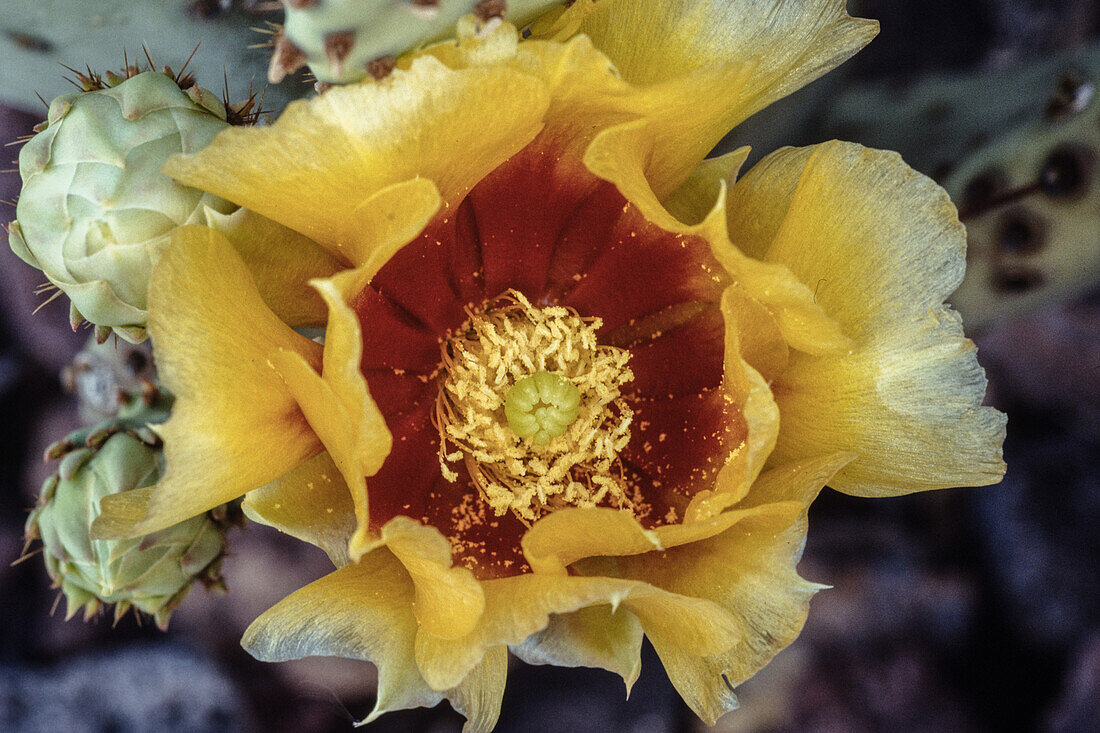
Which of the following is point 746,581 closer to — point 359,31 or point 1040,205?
point 359,31

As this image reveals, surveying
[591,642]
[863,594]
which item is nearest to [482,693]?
[591,642]

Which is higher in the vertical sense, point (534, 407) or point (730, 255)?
point (730, 255)

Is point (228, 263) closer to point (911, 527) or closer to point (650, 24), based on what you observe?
point (650, 24)

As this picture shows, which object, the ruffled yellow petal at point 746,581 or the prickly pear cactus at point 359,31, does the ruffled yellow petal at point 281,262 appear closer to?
the prickly pear cactus at point 359,31

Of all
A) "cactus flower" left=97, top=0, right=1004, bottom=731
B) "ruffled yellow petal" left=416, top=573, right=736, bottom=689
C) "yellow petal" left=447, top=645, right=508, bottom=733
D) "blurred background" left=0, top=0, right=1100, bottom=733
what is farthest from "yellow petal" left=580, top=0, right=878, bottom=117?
"blurred background" left=0, top=0, right=1100, bottom=733

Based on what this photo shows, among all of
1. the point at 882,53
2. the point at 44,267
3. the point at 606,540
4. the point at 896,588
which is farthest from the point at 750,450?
the point at 882,53

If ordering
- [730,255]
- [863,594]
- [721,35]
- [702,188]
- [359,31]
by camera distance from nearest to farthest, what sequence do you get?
1. [359,31]
2. [730,255]
3. [721,35]
4. [702,188]
5. [863,594]

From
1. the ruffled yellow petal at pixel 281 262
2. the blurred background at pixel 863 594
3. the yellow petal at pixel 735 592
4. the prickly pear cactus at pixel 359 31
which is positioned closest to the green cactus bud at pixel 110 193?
the ruffled yellow petal at pixel 281 262
